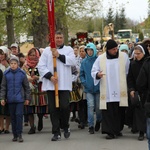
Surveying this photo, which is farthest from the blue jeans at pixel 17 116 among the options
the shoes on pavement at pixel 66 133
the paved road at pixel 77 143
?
the shoes on pavement at pixel 66 133

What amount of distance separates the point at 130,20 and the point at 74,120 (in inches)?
5486

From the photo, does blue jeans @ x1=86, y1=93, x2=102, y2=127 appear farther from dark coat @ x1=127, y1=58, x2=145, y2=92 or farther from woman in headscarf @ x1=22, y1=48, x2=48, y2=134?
dark coat @ x1=127, y1=58, x2=145, y2=92

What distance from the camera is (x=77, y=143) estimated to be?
9758mm

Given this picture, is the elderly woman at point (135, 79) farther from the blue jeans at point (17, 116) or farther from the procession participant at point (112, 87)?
the blue jeans at point (17, 116)

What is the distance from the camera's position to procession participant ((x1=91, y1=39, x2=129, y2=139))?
1024 centimetres

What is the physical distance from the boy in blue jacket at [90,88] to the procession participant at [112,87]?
590mm

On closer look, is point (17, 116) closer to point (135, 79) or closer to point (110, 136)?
point (110, 136)

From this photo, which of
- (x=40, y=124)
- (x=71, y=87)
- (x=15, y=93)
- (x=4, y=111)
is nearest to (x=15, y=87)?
(x=15, y=93)

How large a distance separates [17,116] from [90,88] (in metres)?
1.73

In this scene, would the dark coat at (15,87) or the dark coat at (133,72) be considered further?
the dark coat at (15,87)

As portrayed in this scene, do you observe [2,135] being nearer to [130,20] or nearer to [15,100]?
[15,100]

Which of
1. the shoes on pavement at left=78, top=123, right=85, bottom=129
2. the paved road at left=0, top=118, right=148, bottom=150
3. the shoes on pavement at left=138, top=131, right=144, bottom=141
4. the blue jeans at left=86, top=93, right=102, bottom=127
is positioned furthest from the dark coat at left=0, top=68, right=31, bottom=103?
the shoes on pavement at left=138, top=131, right=144, bottom=141

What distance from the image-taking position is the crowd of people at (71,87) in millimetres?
9859

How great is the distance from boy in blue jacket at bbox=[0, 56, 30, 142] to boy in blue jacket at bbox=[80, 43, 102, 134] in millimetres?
1410
